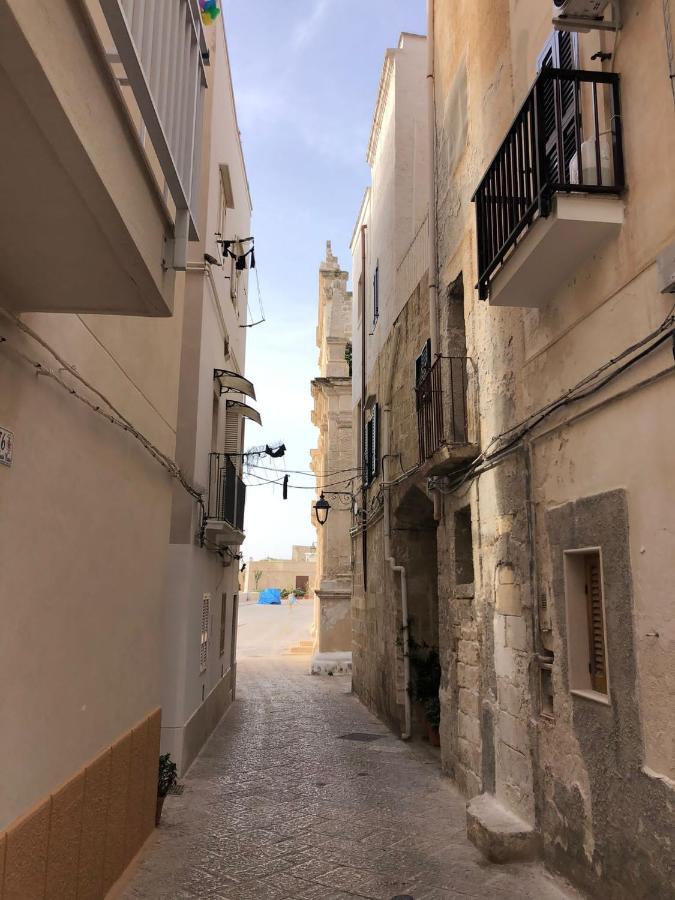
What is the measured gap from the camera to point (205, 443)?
1095 cm

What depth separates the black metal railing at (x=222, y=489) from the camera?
10.9 metres

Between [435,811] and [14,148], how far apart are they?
690cm

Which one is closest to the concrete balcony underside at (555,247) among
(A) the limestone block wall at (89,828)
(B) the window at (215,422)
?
(A) the limestone block wall at (89,828)

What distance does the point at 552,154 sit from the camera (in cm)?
570

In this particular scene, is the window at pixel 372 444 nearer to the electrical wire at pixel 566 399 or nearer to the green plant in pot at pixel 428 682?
the green plant in pot at pixel 428 682

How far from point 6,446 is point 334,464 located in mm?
20117

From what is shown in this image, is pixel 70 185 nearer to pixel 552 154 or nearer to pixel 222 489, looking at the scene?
pixel 552 154

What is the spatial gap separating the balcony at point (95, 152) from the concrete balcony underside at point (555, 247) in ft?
7.38

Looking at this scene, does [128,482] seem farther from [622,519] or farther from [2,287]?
[622,519]

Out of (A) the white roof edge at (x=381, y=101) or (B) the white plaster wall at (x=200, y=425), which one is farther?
(A) the white roof edge at (x=381, y=101)

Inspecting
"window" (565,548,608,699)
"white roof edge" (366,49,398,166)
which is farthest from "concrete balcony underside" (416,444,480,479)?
"white roof edge" (366,49,398,166)

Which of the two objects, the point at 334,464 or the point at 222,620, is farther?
the point at 334,464

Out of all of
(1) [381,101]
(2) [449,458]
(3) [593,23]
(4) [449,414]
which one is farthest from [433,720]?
(1) [381,101]

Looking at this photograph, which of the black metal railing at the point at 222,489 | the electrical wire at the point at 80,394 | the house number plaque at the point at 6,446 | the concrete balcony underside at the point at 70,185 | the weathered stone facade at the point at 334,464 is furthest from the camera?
the weathered stone facade at the point at 334,464
